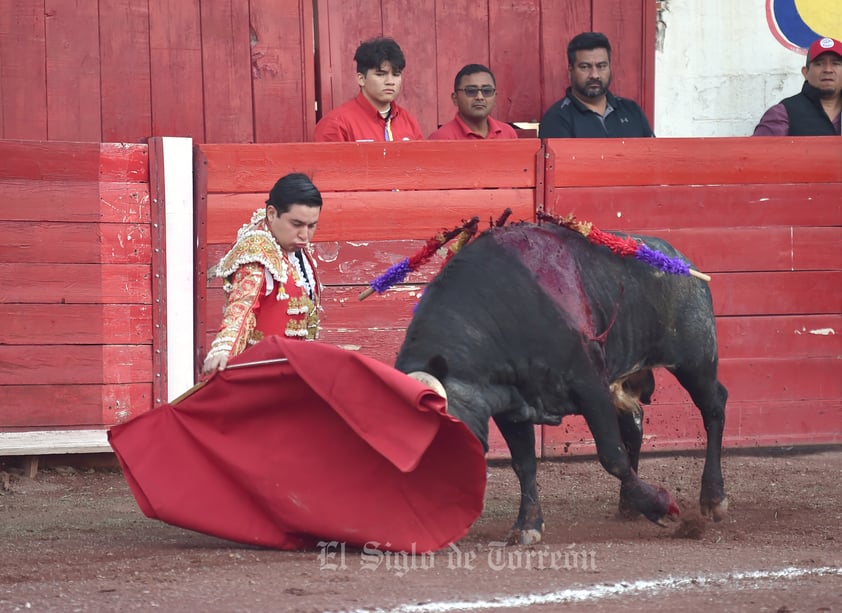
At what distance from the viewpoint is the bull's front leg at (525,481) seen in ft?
16.1

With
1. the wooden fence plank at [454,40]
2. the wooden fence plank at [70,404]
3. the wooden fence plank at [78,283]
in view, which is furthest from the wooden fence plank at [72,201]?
the wooden fence plank at [454,40]

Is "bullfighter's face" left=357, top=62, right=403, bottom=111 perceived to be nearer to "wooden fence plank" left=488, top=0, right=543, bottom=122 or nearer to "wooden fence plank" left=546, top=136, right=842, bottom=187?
"wooden fence plank" left=546, top=136, right=842, bottom=187

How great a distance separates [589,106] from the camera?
7.41 metres

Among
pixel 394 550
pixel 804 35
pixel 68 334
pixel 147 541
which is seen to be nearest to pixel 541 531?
pixel 394 550

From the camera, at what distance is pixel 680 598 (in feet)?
13.1

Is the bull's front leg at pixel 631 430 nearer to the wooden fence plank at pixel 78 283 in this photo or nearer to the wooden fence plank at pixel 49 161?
the wooden fence plank at pixel 78 283

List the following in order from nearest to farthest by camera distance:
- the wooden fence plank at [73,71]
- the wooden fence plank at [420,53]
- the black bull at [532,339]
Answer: the black bull at [532,339]
the wooden fence plank at [73,71]
the wooden fence plank at [420,53]

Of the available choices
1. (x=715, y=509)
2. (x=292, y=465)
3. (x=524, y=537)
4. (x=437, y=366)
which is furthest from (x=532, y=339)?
(x=715, y=509)

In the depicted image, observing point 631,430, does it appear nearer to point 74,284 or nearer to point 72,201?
point 74,284

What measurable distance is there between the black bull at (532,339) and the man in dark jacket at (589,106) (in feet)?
6.57

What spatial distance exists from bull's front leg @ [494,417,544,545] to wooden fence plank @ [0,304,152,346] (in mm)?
2257

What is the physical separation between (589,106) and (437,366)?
3.26 m

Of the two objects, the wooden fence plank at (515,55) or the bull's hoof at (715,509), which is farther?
the wooden fence plank at (515,55)

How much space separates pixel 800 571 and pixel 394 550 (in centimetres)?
129
